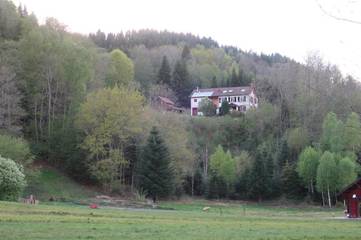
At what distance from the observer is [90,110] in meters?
62.4

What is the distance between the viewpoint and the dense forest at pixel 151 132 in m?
61.5

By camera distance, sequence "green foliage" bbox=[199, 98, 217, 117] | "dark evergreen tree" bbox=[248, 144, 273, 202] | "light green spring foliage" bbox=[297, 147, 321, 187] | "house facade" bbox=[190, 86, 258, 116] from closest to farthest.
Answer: "light green spring foliage" bbox=[297, 147, 321, 187], "dark evergreen tree" bbox=[248, 144, 273, 202], "green foliage" bbox=[199, 98, 217, 117], "house facade" bbox=[190, 86, 258, 116]

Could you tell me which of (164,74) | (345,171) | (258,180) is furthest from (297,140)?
(164,74)

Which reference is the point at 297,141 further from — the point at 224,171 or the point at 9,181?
the point at 9,181

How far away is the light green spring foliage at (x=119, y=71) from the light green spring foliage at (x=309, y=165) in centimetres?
3529

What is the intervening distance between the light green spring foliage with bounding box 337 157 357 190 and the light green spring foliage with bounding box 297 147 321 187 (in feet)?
13.1

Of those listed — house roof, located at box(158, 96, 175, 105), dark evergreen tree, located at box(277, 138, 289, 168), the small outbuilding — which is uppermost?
house roof, located at box(158, 96, 175, 105)

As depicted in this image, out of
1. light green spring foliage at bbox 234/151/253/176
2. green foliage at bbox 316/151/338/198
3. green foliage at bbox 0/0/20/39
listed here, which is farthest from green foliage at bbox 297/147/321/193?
green foliage at bbox 0/0/20/39

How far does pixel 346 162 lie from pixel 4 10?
52.3 meters

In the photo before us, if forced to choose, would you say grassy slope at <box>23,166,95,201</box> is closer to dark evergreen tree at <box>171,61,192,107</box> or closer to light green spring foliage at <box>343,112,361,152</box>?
light green spring foliage at <box>343,112,361,152</box>

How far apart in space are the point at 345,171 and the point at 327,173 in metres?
2.20

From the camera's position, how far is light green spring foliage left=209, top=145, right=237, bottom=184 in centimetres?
6938

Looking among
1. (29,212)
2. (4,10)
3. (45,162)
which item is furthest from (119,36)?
(29,212)

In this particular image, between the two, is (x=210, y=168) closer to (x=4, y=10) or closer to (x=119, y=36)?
(x=4, y=10)
